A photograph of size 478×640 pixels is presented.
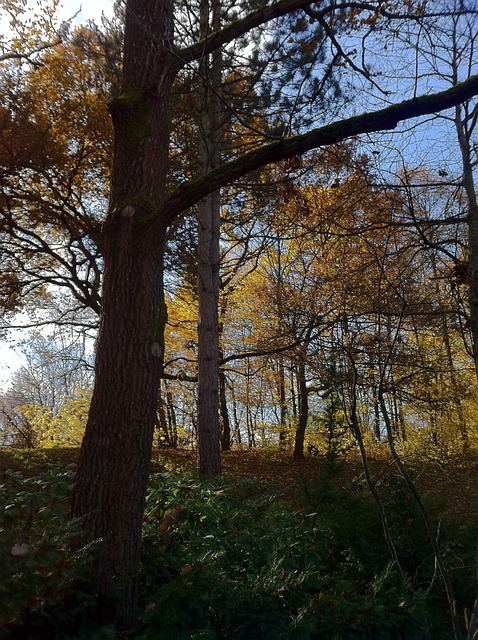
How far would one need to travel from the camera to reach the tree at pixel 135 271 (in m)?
2.84

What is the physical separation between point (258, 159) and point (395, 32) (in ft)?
6.38

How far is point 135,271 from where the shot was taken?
10.1ft

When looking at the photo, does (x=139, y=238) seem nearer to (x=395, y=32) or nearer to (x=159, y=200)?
(x=159, y=200)

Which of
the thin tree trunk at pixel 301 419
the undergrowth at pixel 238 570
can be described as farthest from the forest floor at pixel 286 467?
the undergrowth at pixel 238 570

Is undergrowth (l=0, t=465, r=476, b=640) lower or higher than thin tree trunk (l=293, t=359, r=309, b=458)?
lower

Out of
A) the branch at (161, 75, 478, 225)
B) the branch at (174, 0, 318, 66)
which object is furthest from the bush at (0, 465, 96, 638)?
the branch at (174, 0, 318, 66)

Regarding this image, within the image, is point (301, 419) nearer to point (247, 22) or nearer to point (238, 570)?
point (238, 570)

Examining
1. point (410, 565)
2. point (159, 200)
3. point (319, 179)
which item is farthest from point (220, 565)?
point (319, 179)

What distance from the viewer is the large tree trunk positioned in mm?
2830

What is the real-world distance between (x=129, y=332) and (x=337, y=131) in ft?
5.78

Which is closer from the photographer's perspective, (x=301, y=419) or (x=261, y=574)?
(x=261, y=574)

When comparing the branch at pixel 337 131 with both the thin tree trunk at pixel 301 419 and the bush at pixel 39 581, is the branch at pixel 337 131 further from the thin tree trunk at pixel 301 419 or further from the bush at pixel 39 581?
the thin tree trunk at pixel 301 419

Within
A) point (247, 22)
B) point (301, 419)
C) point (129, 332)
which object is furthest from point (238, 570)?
point (301, 419)

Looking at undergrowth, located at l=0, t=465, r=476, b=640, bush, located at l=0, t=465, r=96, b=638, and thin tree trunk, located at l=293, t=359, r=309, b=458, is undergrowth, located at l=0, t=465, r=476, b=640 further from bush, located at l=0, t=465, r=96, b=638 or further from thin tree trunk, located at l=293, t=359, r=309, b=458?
thin tree trunk, located at l=293, t=359, r=309, b=458
